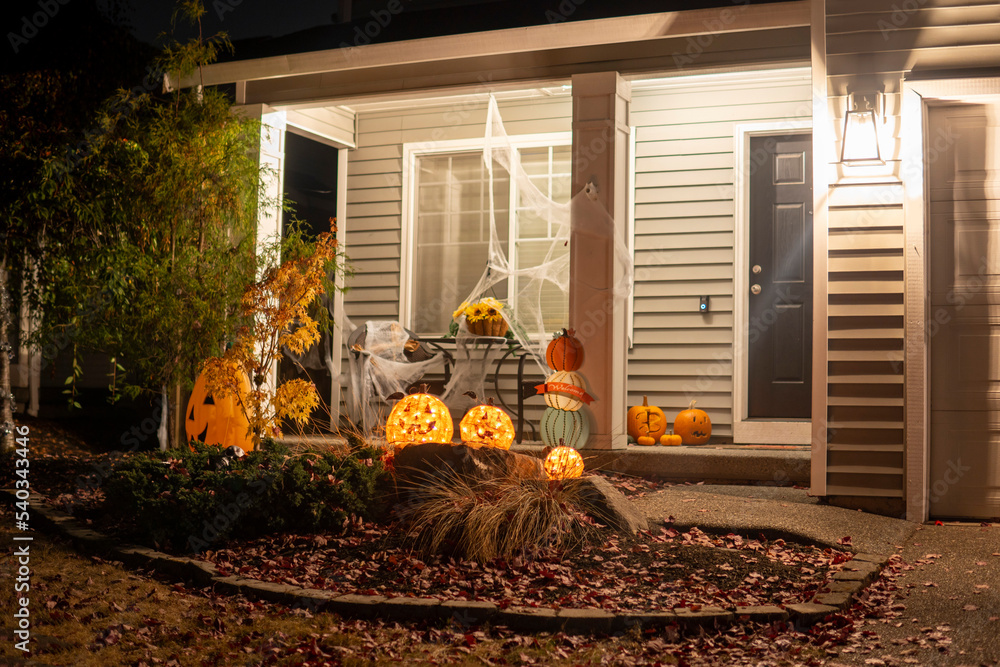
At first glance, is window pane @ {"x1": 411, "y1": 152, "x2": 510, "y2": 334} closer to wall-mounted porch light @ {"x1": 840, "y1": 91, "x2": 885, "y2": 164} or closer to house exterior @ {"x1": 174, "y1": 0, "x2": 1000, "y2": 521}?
house exterior @ {"x1": 174, "y1": 0, "x2": 1000, "y2": 521}

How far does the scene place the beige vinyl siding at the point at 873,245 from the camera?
17.1 feet

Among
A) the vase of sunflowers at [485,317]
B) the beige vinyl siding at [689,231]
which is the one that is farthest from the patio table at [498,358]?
the beige vinyl siding at [689,231]

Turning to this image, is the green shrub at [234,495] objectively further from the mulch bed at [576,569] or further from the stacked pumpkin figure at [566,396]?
the stacked pumpkin figure at [566,396]

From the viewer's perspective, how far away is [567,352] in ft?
20.8

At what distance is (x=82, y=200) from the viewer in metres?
6.47

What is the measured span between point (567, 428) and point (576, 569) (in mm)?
2377

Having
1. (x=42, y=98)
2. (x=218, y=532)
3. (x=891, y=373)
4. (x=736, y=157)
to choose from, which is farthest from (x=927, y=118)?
(x=42, y=98)

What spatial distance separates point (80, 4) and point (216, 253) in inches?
160

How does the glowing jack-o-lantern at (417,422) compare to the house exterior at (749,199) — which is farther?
the glowing jack-o-lantern at (417,422)

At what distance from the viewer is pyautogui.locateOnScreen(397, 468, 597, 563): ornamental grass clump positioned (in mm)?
4094

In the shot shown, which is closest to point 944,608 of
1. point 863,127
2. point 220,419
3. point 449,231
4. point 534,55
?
point 863,127

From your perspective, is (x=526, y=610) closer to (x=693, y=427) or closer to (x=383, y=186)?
(x=693, y=427)

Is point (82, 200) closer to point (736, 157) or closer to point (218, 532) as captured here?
point (218, 532)

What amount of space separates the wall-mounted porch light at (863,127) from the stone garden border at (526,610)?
2.61 meters
